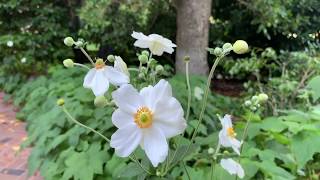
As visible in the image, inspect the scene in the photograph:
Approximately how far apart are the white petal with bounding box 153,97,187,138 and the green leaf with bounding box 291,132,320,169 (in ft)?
3.56

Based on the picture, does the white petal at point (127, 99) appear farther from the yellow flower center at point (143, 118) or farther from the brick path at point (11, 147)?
the brick path at point (11, 147)

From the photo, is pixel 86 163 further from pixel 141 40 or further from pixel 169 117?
pixel 169 117

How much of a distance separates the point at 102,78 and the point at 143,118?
0.19 meters

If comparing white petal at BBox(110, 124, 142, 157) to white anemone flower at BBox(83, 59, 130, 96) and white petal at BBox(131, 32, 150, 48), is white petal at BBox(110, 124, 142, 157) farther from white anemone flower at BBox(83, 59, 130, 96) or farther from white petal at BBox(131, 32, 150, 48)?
white petal at BBox(131, 32, 150, 48)

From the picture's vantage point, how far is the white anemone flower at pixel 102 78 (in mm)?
1197

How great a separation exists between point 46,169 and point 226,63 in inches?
126

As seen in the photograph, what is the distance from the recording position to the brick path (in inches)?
135

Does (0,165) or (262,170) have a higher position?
(262,170)

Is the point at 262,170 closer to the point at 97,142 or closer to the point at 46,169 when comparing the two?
the point at 97,142

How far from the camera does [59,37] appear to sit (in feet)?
21.0

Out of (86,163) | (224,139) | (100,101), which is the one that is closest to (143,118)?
(100,101)

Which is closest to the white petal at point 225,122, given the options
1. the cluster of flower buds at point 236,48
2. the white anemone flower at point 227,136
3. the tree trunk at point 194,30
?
the white anemone flower at point 227,136

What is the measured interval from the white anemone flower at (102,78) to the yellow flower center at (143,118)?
129 millimetres

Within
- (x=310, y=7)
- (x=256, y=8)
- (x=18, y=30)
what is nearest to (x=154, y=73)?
(x=256, y=8)
